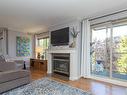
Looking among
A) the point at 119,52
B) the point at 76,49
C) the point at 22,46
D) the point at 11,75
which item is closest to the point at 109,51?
the point at 119,52

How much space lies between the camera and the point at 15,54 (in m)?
5.71

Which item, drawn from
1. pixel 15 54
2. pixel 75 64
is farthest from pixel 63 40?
pixel 15 54

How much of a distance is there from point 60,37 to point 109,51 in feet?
6.37

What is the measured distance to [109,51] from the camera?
11.6ft

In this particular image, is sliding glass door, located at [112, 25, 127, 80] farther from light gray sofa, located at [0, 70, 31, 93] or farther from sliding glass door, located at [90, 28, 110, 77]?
light gray sofa, located at [0, 70, 31, 93]

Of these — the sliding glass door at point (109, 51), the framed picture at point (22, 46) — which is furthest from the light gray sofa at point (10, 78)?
the framed picture at point (22, 46)

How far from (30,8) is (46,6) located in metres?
0.50

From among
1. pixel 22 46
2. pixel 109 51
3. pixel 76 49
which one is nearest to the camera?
pixel 109 51

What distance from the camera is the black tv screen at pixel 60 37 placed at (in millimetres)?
4113

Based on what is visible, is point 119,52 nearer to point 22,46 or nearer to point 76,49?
point 76,49

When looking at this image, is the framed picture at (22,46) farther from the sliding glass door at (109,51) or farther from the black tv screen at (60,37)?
the sliding glass door at (109,51)

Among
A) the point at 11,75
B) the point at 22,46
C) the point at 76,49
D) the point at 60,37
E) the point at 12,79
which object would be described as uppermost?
the point at 60,37

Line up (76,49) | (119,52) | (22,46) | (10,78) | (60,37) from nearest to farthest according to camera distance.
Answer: (10,78) < (119,52) < (76,49) < (60,37) < (22,46)

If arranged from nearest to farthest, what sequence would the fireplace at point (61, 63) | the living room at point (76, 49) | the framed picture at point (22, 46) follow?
1. the living room at point (76, 49)
2. the fireplace at point (61, 63)
3. the framed picture at point (22, 46)
